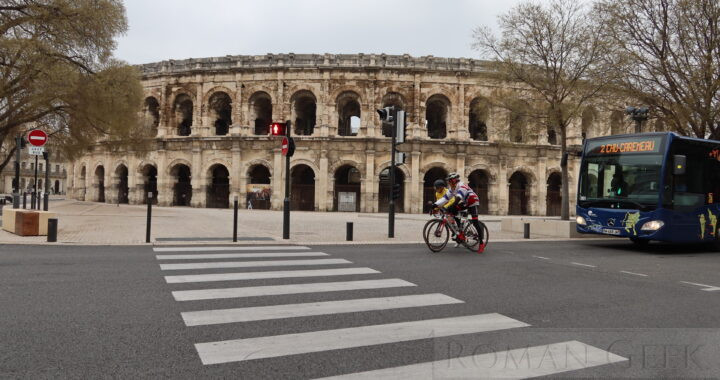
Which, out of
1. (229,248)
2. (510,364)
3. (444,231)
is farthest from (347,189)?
(510,364)

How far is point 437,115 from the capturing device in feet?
116

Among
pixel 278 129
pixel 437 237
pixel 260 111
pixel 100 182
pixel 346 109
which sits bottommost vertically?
pixel 437 237

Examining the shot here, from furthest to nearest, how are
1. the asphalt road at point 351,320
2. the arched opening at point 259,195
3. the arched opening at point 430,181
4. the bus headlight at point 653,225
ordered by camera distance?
the arched opening at point 430,181, the arched opening at point 259,195, the bus headlight at point 653,225, the asphalt road at point 351,320

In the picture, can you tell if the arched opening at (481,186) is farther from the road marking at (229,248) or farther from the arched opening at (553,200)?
the road marking at (229,248)

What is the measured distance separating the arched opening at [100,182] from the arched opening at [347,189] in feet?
71.2

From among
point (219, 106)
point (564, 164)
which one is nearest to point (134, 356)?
point (564, 164)

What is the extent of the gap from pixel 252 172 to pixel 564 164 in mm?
24537

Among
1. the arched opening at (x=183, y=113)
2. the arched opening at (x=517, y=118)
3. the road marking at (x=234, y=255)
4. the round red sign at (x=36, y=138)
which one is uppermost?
the arched opening at (x=183, y=113)

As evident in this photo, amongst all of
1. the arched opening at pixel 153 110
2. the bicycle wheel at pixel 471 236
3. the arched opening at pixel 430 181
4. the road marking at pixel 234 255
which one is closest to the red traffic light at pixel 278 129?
the road marking at pixel 234 255

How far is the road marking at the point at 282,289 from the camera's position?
4.99m

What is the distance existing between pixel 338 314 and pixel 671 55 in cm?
1669

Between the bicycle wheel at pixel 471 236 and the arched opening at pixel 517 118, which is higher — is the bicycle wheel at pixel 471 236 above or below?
below

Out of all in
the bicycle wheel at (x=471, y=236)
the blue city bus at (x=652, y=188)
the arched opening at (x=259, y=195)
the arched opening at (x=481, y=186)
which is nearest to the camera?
the bicycle wheel at (x=471, y=236)

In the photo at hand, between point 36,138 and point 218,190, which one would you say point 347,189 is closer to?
point 218,190
